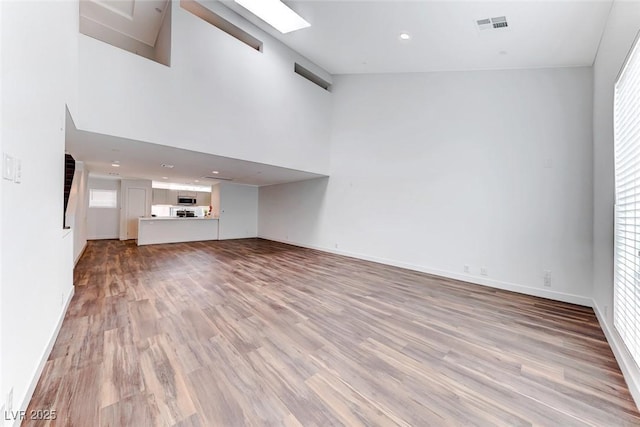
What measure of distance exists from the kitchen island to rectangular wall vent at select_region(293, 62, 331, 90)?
19.7ft

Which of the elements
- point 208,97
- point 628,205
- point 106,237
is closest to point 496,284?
point 628,205

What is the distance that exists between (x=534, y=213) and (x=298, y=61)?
18.6 ft

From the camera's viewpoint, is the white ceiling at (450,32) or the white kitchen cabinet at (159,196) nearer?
the white ceiling at (450,32)

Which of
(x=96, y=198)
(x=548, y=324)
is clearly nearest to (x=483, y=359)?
(x=548, y=324)

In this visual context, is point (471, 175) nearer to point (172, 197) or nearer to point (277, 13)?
point (277, 13)

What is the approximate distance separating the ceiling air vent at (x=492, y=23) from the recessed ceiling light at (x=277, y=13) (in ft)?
8.76

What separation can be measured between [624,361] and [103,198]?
12.7 m

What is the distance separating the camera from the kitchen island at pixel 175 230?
7.92 metres

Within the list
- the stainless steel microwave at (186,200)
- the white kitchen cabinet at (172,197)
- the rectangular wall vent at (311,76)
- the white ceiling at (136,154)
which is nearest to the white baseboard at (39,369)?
the white ceiling at (136,154)

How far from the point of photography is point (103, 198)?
9.12 meters

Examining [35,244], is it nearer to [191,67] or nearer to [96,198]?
[191,67]

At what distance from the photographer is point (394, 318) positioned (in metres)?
2.94

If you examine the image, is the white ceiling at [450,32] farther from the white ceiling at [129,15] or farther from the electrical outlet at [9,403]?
the electrical outlet at [9,403]

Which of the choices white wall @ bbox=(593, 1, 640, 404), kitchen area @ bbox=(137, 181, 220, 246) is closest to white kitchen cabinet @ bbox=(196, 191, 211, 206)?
kitchen area @ bbox=(137, 181, 220, 246)
